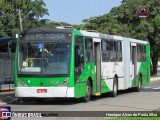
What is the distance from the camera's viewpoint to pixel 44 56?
60.7 ft

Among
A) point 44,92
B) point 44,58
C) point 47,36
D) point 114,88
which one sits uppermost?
point 47,36

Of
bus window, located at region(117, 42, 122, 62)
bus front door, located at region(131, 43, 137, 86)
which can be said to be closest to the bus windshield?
bus window, located at region(117, 42, 122, 62)

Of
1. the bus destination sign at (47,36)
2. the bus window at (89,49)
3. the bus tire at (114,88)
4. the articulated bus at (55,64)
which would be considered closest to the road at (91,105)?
the bus tire at (114,88)

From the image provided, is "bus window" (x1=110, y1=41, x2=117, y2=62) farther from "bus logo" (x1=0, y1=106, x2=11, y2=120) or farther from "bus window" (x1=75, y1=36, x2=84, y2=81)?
"bus logo" (x1=0, y1=106, x2=11, y2=120)

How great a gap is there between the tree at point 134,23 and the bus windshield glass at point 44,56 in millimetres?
35125

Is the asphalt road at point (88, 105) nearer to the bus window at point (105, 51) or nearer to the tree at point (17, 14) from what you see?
the bus window at point (105, 51)

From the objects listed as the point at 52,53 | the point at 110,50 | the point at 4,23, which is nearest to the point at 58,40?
the point at 52,53

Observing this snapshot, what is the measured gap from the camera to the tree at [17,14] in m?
69.1

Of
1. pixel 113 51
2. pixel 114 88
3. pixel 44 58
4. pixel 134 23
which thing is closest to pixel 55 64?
pixel 44 58

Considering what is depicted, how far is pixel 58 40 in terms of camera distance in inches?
737

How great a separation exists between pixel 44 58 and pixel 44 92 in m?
1.33

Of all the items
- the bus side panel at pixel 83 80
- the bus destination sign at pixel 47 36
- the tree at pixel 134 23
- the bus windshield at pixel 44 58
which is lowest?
the bus side panel at pixel 83 80

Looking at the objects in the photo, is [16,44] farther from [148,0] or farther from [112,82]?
[148,0]

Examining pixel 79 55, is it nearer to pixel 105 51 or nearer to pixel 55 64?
pixel 55 64
